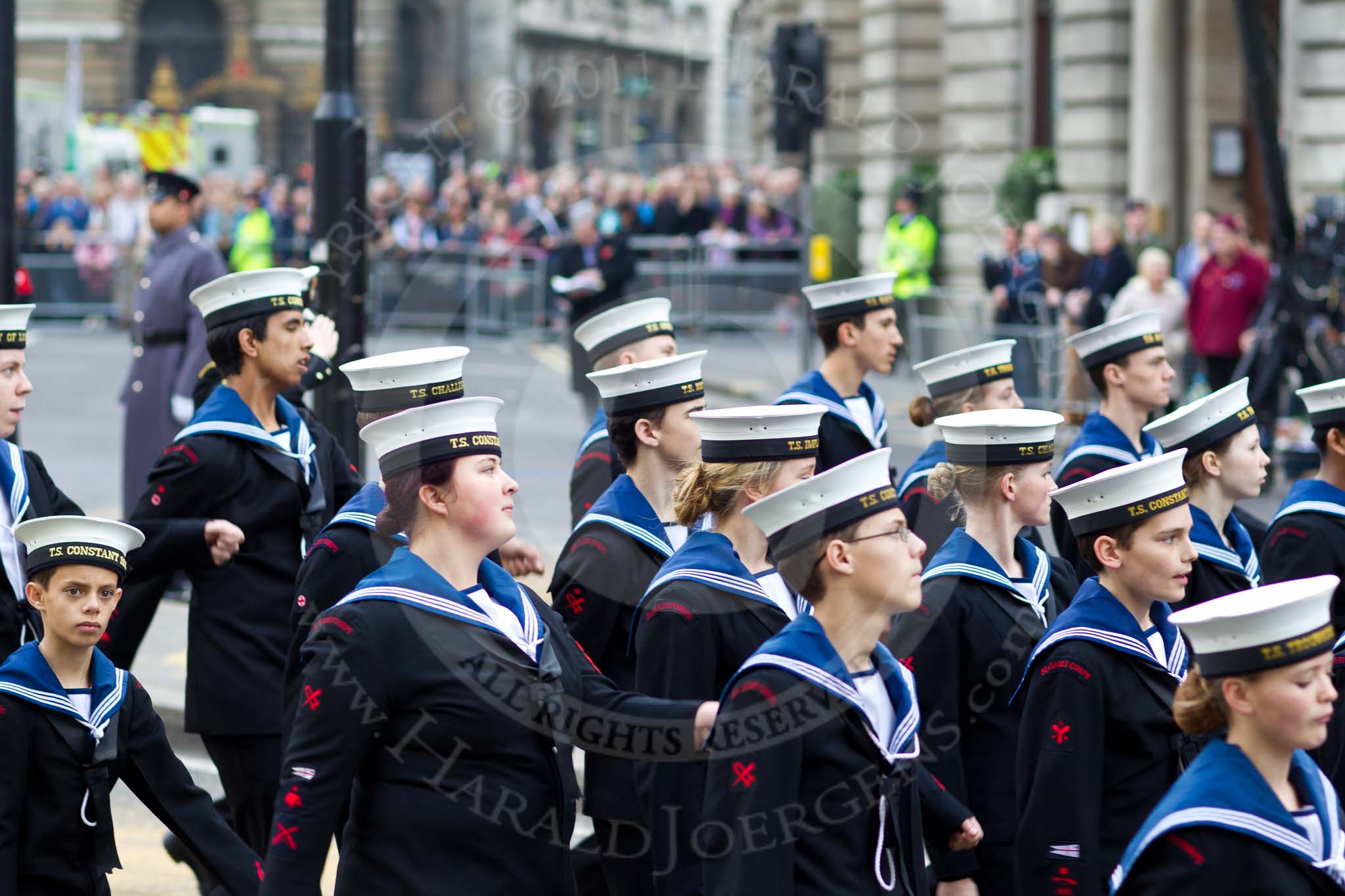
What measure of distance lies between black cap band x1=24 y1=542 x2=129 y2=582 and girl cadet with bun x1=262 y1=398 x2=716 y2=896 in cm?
126

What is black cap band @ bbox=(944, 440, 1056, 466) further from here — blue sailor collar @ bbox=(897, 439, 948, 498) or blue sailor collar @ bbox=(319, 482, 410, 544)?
blue sailor collar @ bbox=(319, 482, 410, 544)

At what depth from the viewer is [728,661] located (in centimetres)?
461

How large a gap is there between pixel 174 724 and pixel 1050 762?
205 inches

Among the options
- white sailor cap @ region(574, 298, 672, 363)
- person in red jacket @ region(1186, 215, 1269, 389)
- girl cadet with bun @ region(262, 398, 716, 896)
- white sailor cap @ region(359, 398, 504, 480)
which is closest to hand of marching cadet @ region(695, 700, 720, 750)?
girl cadet with bun @ region(262, 398, 716, 896)

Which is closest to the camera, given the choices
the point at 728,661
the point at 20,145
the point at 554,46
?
the point at 728,661

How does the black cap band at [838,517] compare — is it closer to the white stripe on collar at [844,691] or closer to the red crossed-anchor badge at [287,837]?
the white stripe on collar at [844,691]

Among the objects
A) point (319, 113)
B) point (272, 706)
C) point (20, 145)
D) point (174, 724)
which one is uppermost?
point (20, 145)

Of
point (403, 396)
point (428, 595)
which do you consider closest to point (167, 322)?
point (403, 396)

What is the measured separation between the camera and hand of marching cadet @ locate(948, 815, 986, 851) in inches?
176

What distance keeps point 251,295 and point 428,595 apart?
237 centimetres

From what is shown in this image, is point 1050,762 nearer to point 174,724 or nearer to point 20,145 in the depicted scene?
point 174,724

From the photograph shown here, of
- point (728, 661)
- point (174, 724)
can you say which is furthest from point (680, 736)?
point (174, 724)

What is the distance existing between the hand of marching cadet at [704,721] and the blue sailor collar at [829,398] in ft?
10.0

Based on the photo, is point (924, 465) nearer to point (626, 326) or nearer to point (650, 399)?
point (626, 326)
